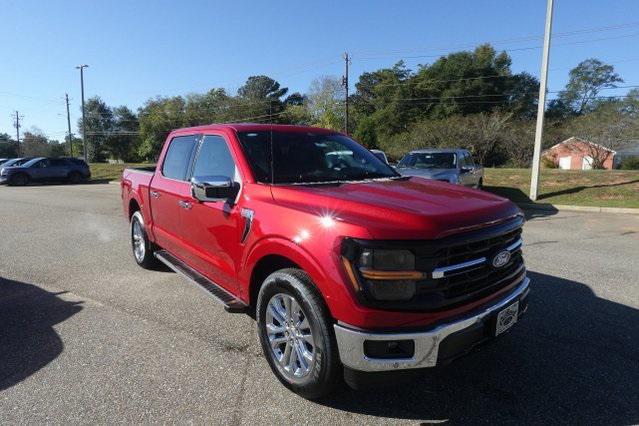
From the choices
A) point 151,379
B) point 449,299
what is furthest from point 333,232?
point 151,379

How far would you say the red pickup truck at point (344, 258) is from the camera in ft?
8.32

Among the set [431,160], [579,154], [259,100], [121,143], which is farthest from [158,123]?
[431,160]

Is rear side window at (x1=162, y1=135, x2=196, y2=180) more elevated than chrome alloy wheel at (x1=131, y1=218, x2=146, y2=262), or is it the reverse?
rear side window at (x1=162, y1=135, x2=196, y2=180)

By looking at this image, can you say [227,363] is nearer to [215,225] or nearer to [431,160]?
[215,225]

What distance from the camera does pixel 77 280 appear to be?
5.80 m

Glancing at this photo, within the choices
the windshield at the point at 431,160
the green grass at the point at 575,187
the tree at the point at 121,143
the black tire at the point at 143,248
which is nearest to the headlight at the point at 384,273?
the black tire at the point at 143,248

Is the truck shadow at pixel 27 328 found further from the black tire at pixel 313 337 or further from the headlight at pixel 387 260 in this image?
the headlight at pixel 387 260

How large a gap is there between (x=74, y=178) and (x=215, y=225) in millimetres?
28968

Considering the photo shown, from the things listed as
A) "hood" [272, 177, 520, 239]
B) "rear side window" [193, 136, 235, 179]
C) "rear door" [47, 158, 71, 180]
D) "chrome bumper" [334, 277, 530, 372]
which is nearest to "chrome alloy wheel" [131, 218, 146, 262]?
"rear side window" [193, 136, 235, 179]

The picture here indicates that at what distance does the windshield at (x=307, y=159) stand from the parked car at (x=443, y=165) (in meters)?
7.08

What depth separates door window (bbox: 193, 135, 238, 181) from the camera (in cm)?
388

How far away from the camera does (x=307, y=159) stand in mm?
4012

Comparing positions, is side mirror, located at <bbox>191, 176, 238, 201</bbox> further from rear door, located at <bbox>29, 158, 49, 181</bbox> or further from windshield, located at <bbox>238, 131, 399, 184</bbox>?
rear door, located at <bbox>29, 158, 49, 181</bbox>

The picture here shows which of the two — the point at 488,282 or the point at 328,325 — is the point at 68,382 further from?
the point at 488,282
